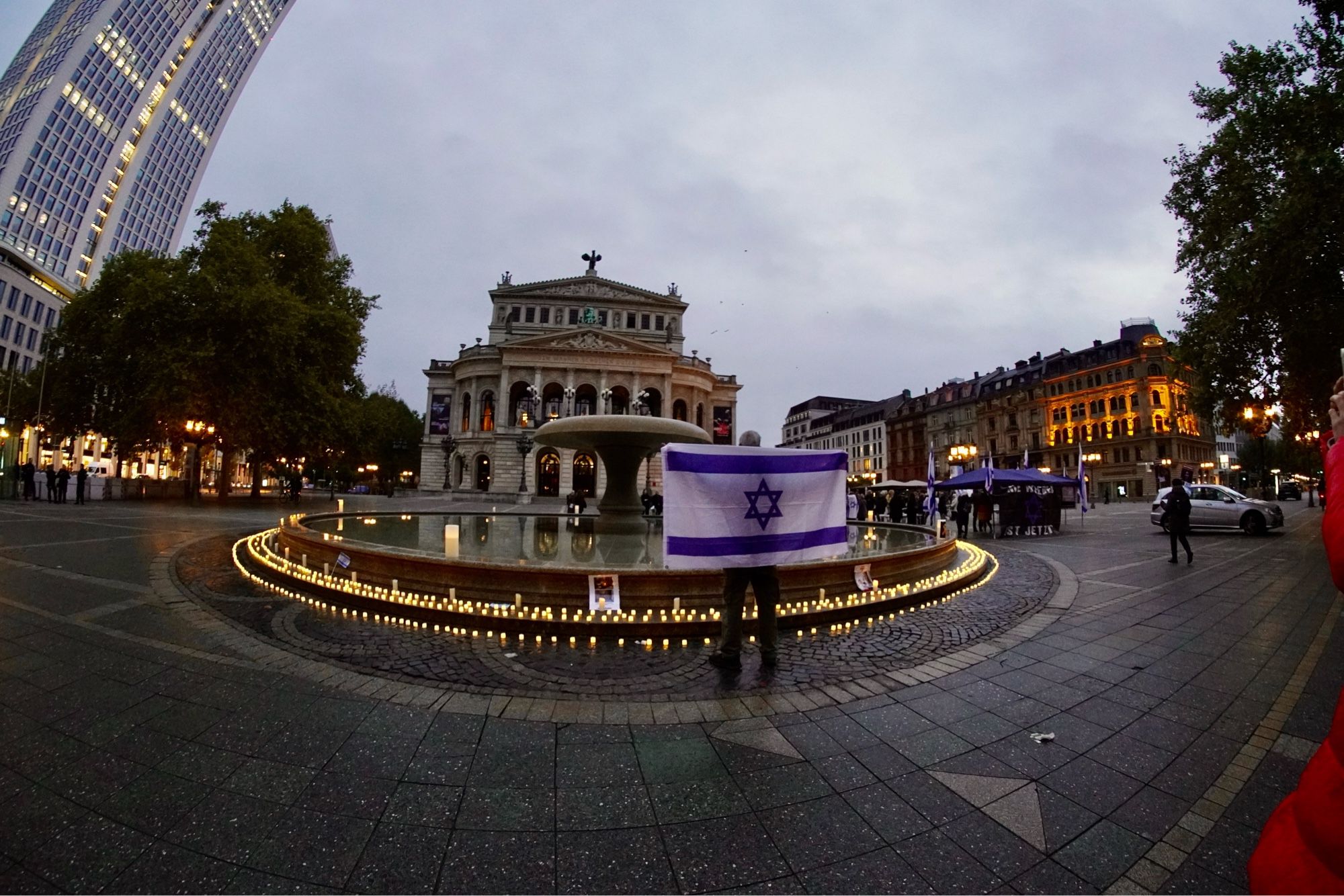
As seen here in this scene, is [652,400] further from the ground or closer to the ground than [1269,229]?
further from the ground

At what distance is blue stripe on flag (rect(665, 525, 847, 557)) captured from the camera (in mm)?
4676

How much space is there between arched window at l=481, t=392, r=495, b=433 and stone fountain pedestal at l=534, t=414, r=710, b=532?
4311 centimetres

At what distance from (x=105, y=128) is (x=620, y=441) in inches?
4504

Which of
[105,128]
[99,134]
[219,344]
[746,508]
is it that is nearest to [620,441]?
[746,508]

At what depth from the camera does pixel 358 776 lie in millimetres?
2867

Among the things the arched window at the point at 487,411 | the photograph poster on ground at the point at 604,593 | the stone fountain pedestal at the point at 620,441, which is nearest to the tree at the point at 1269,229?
the stone fountain pedestal at the point at 620,441

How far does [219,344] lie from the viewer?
2541 centimetres

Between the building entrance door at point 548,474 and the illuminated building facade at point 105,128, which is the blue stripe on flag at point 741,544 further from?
the illuminated building facade at point 105,128

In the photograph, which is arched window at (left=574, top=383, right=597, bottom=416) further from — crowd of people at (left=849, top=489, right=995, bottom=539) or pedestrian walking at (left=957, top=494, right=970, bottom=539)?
pedestrian walking at (left=957, top=494, right=970, bottom=539)

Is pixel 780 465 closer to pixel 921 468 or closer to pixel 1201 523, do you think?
pixel 1201 523

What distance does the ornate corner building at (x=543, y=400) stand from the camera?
51844 millimetres

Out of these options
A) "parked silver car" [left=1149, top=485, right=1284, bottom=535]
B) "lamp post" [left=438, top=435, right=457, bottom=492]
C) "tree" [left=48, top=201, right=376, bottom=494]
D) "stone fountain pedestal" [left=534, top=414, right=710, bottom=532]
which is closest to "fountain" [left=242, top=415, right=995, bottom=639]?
"stone fountain pedestal" [left=534, top=414, right=710, bottom=532]

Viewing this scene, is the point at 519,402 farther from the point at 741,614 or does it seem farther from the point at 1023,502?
the point at 741,614

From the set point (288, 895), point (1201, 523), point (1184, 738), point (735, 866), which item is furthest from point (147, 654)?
point (1201, 523)
